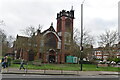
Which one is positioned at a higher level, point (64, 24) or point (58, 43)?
point (64, 24)

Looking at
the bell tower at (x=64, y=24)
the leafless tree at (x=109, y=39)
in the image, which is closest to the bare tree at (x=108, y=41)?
the leafless tree at (x=109, y=39)

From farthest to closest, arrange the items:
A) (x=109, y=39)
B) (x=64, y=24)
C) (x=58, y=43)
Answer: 1. (x=64, y=24)
2. (x=58, y=43)
3. (x=109, y=39)

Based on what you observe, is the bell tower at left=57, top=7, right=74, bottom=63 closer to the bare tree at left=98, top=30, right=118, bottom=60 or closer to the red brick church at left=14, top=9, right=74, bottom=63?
the red brick church at left=14, top=9, right=74, bottom=63

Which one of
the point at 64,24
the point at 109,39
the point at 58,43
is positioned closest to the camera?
the point at 109,39

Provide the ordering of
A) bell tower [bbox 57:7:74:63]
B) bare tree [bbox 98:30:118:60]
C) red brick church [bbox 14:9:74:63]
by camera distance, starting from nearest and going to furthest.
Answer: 1. bare tree [bbox 98:30:118:60]
2. red brick church [bbox 14:9:74:63]
3. bell tower [bbox 57:7:74:63]

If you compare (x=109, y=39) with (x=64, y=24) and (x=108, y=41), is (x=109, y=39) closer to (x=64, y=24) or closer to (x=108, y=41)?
(x=108, y=41)

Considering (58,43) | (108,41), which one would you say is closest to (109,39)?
(108,41)

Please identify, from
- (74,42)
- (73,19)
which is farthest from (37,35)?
(73,19)

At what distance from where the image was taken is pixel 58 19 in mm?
62625

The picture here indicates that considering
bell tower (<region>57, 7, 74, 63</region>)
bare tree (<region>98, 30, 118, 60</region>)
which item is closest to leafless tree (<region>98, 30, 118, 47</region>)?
bare tree (<region>98, 30, 118, 60</region>)

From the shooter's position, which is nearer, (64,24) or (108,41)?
(108,41)

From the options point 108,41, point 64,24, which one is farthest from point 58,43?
point 108,41

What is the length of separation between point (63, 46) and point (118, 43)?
872 inches

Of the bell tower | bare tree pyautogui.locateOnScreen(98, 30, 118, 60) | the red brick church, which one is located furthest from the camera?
the bell tower
